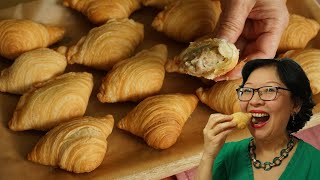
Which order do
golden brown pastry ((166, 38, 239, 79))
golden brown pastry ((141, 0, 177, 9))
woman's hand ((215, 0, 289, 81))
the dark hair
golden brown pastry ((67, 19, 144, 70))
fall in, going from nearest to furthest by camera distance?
the dark hair → golden brown pastry ((166, 38, 239, 79)) → woman's hand ((215, 0, 289, 81)) → golden brown pastry ((67, 19, 144, 70)) → golden brown pastry ((141, 0, 177, 9))

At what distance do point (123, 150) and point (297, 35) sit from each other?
0.51m

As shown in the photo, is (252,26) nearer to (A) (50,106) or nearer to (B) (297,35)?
(B) (297,35)

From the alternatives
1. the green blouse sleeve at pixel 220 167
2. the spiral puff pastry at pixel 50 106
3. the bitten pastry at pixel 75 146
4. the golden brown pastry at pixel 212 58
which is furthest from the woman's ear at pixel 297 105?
the spiral puff pastry at pixel 50 106

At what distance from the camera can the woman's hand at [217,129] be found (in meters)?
0.59

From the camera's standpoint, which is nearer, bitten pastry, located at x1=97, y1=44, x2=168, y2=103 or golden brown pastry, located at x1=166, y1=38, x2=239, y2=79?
golden brown pastry, located at x1=166, y1=38, x2=239, y2=79

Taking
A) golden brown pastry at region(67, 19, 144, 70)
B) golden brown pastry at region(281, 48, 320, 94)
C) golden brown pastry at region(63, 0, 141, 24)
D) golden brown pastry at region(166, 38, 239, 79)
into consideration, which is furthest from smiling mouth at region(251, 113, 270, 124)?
golden brown pastry at region(63, 0, 141, 24)

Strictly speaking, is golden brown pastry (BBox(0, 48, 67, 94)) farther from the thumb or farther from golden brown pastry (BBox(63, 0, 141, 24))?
the thumb

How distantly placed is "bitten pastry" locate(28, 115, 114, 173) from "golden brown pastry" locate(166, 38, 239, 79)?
0.22m

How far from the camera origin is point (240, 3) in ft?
3.67

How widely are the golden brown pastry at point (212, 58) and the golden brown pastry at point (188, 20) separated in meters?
0.23

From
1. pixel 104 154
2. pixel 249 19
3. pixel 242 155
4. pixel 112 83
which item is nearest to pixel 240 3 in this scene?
pixel 249 19

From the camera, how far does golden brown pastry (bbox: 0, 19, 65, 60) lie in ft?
4.11

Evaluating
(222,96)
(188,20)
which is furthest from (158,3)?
(222,96)

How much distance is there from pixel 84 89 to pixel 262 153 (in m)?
0.59
